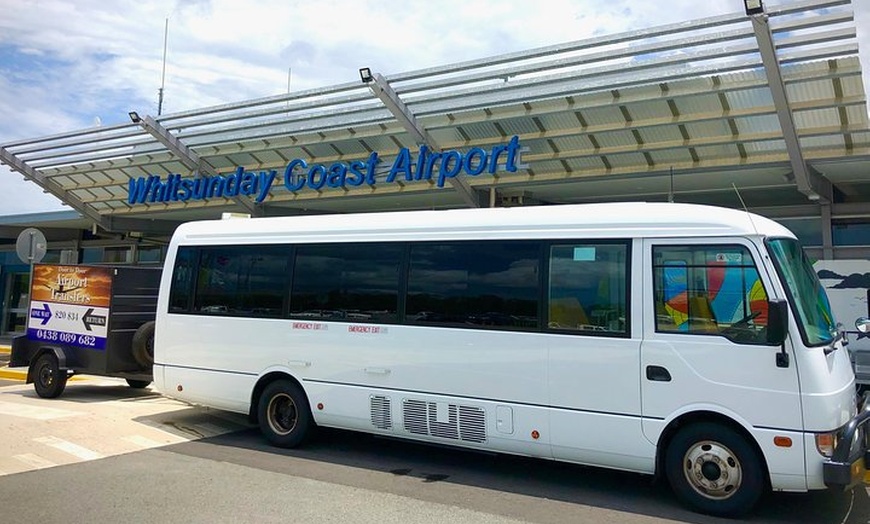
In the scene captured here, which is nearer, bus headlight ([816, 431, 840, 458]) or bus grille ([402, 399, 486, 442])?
bus headlight ([816, 431, 840, 458])

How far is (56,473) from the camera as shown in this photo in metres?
6.21

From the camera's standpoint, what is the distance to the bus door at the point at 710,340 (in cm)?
509

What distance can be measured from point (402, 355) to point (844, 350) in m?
4.10

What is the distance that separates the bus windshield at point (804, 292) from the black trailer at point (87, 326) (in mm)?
8874

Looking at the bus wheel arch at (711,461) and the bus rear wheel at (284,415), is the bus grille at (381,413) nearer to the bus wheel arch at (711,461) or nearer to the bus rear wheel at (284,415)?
the bus rear wheel at (284,415)

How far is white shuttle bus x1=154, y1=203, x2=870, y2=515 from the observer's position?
16.9 ft

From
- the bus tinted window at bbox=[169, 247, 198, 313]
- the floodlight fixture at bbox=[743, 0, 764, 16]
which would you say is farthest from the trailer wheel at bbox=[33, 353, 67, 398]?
the floodlight fixture at bbox=[743, 0, 764, 16]

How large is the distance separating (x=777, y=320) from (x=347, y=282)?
14.1 ft

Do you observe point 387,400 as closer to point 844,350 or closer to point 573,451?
point 573,451

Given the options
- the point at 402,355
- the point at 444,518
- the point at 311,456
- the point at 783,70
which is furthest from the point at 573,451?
the point at 783,70

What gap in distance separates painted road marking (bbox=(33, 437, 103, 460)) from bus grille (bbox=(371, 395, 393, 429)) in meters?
2.96

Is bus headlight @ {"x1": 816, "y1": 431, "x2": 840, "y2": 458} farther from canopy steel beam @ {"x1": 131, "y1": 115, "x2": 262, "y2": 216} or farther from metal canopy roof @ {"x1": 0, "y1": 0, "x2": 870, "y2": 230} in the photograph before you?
canopy steel beam @ {"x1": 131, "y1": 115, "x2": 262, "y2": 216}

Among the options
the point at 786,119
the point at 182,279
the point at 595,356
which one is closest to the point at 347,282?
the point at 182,279

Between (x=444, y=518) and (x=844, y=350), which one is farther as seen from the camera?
(x=844, y=350)
